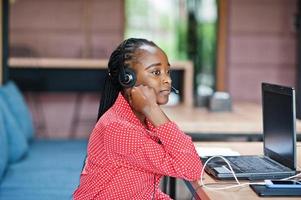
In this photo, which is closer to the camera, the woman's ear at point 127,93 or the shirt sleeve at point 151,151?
the shirt sleeve at point 151,151

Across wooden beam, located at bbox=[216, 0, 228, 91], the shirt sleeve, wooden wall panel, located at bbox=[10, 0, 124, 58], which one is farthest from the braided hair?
wooden beam, located at bbox=[216, 0, 228, 91]

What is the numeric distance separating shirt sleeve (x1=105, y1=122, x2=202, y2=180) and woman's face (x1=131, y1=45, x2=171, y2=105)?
5.8 inches

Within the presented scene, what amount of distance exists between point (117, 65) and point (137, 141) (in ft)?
1.00

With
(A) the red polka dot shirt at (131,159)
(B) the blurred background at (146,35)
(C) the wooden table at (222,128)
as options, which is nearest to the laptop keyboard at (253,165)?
(A) the red polka dot shirt at (131,159)

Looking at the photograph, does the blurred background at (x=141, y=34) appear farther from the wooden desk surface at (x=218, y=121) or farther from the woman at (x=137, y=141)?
the woman at (x=137, y=141)

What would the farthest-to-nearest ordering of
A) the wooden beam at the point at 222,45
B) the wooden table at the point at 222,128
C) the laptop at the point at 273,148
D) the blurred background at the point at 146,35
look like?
the wooden beam at the point at 222,45 < the blurred background at the point at 146,35 < the wooden table at the point at 222,128 < the laptop at the point at 273,148

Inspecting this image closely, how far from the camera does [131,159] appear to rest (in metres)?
1.74

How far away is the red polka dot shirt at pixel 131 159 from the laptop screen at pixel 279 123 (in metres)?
0.34

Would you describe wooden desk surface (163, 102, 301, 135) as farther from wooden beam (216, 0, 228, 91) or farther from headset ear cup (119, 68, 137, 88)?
wooden beam (216, 0, 228, 91)

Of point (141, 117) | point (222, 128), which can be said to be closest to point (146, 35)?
point (222, 128)

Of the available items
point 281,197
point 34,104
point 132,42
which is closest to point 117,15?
point 34,104

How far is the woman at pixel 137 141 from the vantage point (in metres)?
1.74

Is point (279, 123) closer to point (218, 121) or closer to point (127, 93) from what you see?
point (127, 93)

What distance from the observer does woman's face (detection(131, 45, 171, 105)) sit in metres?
1.83
